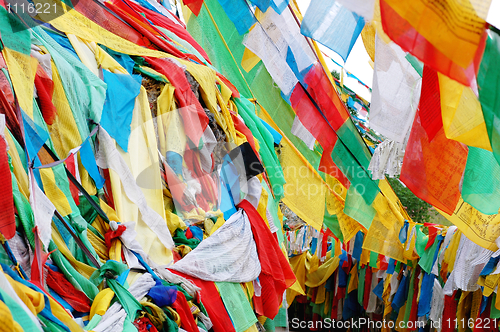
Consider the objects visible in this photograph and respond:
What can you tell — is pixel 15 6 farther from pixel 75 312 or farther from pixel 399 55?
pixel 399 55

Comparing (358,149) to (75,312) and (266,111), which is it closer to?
(266,111)

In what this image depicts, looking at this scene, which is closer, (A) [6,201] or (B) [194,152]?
(A) [6,201]

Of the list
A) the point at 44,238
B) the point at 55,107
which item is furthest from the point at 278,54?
the point at 44,238

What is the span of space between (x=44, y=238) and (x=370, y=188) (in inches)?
149

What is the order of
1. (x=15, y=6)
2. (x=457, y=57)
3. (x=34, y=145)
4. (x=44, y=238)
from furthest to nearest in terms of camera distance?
1. (x=15, y=6)
2. (x=34, y=145)
3. (x=44, y=238)
4. (x=457, y=57)

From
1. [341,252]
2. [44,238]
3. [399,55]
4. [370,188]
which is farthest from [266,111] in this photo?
[341,252]

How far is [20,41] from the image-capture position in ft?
7.76

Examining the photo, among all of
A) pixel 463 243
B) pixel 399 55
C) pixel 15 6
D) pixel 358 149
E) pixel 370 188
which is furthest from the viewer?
pixel 463 243

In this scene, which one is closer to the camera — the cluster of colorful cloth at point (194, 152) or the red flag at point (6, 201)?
the red flag at point (6, 201)

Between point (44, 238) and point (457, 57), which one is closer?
point (457, 57)

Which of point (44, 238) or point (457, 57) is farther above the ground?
point (457, 57)

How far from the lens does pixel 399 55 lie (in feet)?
9.71

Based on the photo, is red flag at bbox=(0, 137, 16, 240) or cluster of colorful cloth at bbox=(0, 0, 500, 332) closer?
red flag at bbox=(0, 137, 16, 240)

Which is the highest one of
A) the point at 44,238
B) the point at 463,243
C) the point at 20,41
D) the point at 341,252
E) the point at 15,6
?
the point at 15,6
